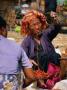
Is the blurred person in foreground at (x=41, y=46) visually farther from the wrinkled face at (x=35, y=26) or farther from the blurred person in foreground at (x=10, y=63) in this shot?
the blurred person in foreground at (x=10, y=63)

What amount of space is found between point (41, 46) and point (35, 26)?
0.90 feet

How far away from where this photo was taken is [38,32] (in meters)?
5.89

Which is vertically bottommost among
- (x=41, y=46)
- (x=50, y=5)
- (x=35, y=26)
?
(x=50, y=5)

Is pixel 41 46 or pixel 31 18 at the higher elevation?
pixel 31 18

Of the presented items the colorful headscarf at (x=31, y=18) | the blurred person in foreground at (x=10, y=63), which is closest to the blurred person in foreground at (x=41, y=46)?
the colorful headscarf at (x=31, y=18)

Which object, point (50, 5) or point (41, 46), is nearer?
point (41, 46)

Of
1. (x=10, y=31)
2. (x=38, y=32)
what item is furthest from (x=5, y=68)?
(x=10, y=31)

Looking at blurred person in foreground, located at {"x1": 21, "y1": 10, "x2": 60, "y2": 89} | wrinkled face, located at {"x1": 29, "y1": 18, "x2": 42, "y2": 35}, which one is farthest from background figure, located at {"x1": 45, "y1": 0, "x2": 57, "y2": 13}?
wrinkled face, located at {"x1": 29, "y1": 18, "x2": 42, "y2": 35}

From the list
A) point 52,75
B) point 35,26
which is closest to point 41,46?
point 35,26

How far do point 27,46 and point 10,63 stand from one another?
7.39 ft

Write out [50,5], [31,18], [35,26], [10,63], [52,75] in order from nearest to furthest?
1. [10,63]
2. [52,75]
3. [35,26]
4. [31,18]
5. [50,5]

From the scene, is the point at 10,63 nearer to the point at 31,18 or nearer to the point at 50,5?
the point at 31,18

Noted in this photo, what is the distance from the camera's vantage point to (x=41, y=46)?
19.4ft

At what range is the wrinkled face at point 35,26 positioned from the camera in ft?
19.2
